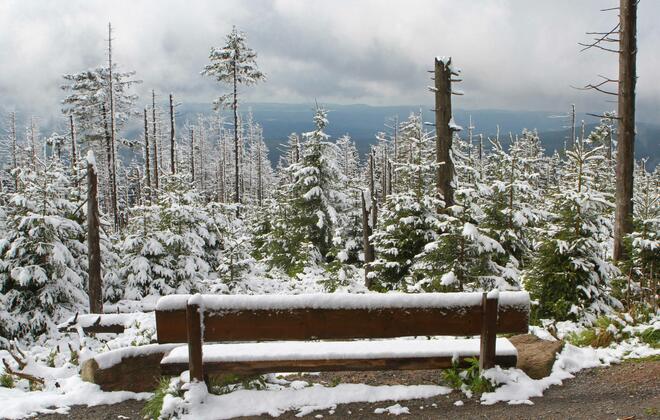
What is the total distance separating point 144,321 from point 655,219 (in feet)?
38.0

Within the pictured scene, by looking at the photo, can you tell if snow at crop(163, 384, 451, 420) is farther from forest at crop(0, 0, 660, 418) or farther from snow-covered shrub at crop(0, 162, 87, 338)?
snow-covered shrub at crop(0, 162, 87, 338)

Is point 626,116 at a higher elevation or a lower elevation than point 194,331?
higher

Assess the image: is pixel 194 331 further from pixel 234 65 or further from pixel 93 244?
pixel 234 65

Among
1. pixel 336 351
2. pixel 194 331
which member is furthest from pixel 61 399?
pixel 336 351

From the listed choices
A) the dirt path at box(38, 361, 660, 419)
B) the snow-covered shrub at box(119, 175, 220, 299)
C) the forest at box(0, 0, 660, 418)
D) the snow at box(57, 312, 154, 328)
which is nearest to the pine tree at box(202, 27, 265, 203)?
the forest at box(0, 0, 660, 418)

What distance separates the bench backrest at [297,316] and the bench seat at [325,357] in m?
0.26

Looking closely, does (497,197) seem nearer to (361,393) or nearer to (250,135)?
(361,393)

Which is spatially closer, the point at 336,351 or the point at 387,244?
the point at 336,351

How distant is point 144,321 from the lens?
36.9 feet

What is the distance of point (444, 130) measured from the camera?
1165cm

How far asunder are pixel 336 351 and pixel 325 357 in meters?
0.14

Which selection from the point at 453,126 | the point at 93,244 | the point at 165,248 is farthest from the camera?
the point at 165,248

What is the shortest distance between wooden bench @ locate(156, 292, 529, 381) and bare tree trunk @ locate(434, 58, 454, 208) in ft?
24.2

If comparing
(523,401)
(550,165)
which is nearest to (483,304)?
(523,401)
